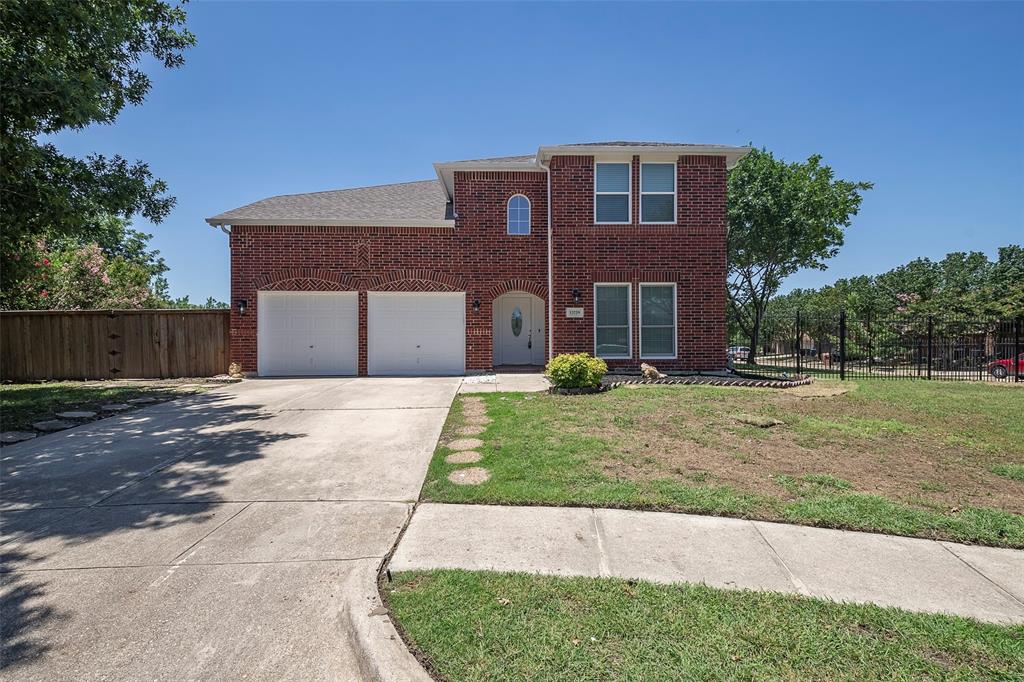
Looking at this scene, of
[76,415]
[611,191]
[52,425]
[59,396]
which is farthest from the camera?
[611,191]

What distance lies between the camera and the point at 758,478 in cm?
502

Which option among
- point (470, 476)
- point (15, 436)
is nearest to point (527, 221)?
point (470, 476)

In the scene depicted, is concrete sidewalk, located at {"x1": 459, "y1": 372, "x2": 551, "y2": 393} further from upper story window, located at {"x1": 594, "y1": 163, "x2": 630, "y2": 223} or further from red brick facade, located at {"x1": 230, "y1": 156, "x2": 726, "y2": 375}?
upper story window, located at {"x1": 594, "y1": 163, "x2": 630, "y2": 223}

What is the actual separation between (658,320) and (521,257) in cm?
420

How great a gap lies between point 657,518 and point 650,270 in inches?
380

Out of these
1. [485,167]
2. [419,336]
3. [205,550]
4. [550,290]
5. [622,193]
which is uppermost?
[485,167]

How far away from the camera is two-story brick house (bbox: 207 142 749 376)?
1278 cm

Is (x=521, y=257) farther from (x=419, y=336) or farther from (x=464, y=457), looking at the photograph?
(x=464, y=457)

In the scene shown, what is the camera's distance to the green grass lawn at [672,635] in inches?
90.0

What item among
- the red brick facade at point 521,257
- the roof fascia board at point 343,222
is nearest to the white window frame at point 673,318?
the red brick facade at point 521,257

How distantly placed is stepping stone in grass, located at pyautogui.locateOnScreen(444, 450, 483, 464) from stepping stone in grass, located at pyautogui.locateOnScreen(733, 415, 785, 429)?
4202mm

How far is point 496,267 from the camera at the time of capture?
1367 centimetres

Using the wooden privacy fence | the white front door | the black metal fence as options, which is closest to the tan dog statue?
the white front door

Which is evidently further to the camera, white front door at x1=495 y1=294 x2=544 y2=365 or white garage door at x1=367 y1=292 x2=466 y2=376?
white front door at x1=495 y1=294 x2=544 y2=365
